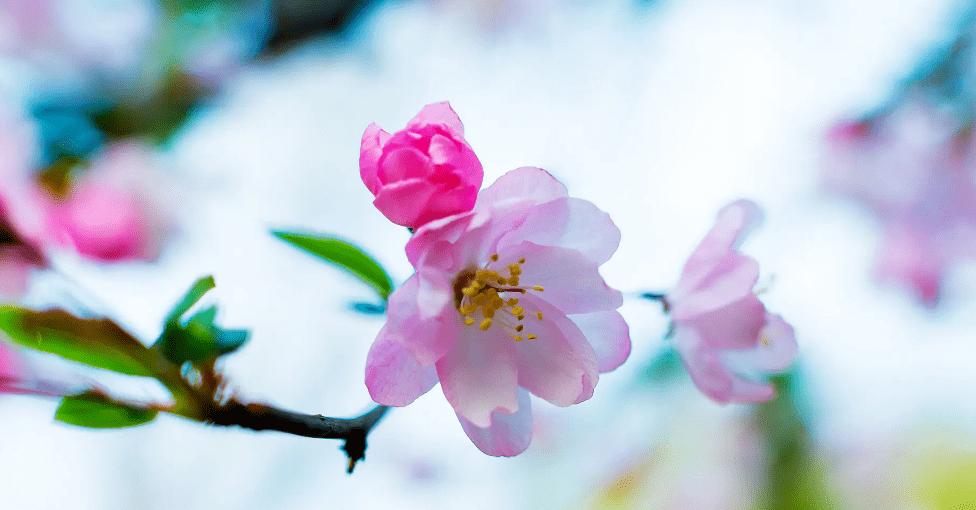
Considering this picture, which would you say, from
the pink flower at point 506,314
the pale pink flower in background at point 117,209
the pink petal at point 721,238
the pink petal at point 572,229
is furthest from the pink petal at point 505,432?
the pale pink flower in background at point 117,209

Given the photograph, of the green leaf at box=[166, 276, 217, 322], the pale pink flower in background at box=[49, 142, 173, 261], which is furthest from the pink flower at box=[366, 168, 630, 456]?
the pale pink flower in background at box=[49, 142, 173, 261]

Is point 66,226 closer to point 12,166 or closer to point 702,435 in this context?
point 12,166

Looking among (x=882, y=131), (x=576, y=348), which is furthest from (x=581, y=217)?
(x=882, y=131)

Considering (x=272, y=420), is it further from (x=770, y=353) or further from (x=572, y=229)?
(x=770, y=353)

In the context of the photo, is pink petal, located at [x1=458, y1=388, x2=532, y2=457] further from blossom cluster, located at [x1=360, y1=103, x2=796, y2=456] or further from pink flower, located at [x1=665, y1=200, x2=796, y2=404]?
→ pink flower, located at [x1=665, y1=200, x2=796, y2=404]

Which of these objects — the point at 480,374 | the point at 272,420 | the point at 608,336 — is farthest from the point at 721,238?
the point at 272,420

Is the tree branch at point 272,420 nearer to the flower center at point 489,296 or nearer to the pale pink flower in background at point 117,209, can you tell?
the flower center at point 489,296
